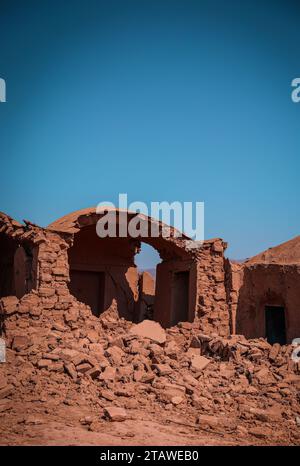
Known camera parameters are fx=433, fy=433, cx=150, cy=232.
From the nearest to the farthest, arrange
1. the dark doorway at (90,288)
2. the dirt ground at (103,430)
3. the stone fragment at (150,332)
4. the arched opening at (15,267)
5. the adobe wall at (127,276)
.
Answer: the dirt ground at (103,430)
the stone fragment at (150,332)
the adobe wall at (127,276)
the arched opening at (15,267)
the dark doorway at (90,288)

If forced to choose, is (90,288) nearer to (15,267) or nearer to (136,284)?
(136,284)

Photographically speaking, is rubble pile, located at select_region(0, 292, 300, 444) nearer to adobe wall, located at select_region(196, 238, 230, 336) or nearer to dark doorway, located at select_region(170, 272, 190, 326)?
adobe wall, located at select_region(196, 238, 230, 336)

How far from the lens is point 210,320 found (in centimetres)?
1352

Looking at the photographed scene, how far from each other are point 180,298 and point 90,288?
12.5 feet

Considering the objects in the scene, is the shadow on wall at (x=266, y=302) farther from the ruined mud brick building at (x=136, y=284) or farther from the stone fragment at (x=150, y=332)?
the stone fragment at (x=150, y=332)

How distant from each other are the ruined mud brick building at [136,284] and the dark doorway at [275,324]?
0.03 m

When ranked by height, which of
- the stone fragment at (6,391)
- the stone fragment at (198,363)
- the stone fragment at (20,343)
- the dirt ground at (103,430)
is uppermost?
the stone fragment at (20,343)

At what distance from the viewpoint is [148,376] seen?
845cm

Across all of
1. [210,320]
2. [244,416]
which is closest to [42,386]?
[244,416]

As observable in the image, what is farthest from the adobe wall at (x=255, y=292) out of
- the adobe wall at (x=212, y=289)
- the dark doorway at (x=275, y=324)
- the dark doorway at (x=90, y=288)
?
the dark doorway at (x=90, y=288)

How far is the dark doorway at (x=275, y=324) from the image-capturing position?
1395 cm

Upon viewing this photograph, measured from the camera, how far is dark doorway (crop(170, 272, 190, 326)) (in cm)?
1499
